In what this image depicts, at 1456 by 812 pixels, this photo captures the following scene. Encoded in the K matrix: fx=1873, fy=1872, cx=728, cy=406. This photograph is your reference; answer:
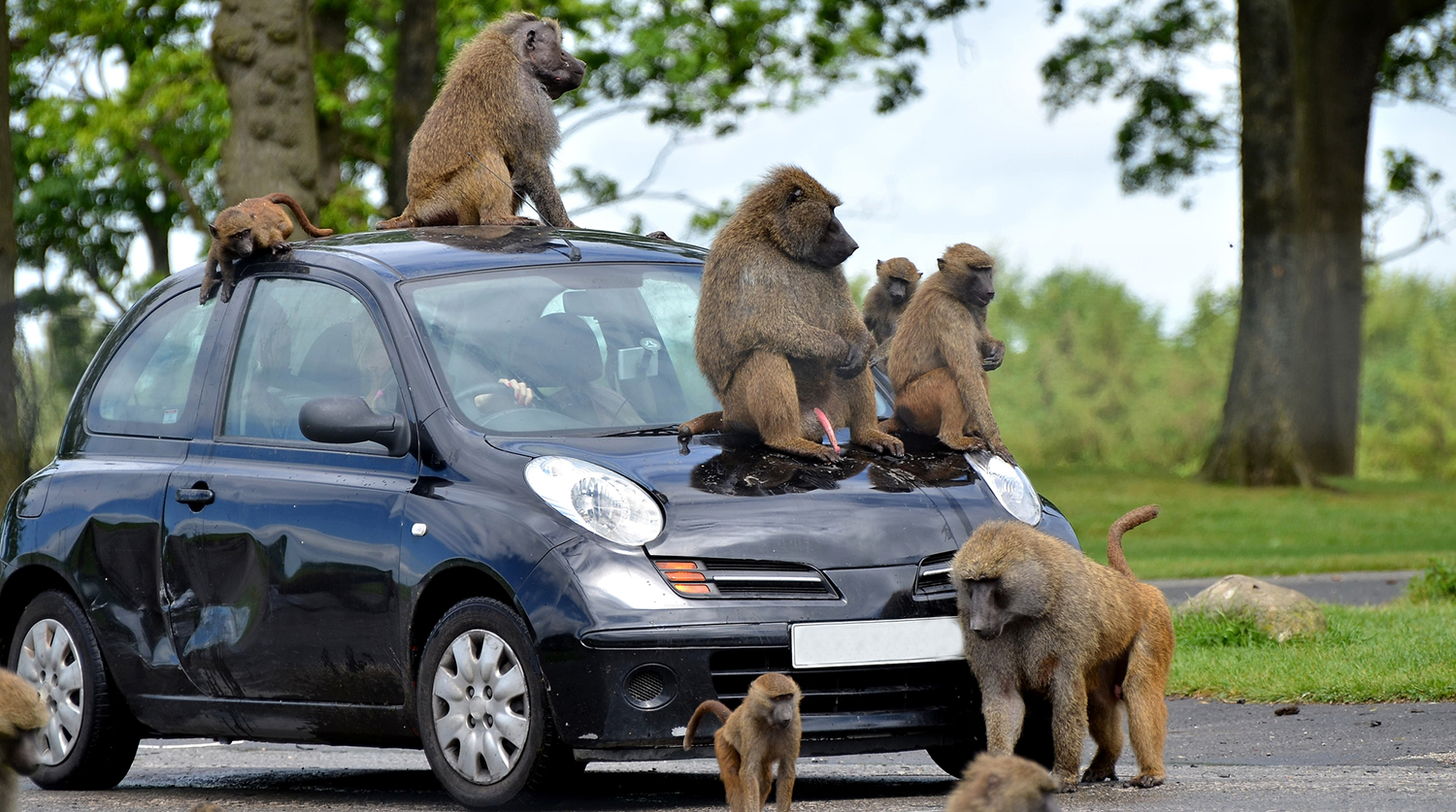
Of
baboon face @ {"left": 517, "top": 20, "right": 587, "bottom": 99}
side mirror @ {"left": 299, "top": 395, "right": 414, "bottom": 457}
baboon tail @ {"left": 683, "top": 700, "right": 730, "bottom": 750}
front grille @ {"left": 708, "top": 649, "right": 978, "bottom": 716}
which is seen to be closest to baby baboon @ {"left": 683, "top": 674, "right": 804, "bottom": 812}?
baboon tail @ {"left": 683, "top": 700, "right": 730, "bottom": 750}

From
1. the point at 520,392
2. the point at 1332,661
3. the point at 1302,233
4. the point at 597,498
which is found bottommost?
the point at 1332,661

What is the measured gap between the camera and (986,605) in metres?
5.84

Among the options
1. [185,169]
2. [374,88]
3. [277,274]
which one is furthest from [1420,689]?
[185,169]

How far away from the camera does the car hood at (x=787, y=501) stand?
5.95m

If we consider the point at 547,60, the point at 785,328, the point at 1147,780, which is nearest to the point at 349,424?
the point at 785,328

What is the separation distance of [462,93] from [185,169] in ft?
96.9

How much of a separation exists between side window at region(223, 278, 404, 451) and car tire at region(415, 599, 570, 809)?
3.50ft

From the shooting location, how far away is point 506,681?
594 cm

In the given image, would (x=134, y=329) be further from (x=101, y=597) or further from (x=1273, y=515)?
(x=1273, y=515)

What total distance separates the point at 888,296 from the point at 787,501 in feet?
8.70

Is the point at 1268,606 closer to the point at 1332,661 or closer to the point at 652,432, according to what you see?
the point at 1332,661

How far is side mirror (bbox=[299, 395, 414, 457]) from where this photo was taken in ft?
20.6

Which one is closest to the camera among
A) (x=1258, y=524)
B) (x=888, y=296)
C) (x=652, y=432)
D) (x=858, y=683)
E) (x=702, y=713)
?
(x=702, y=713)

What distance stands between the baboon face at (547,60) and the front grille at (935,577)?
12.9ft
